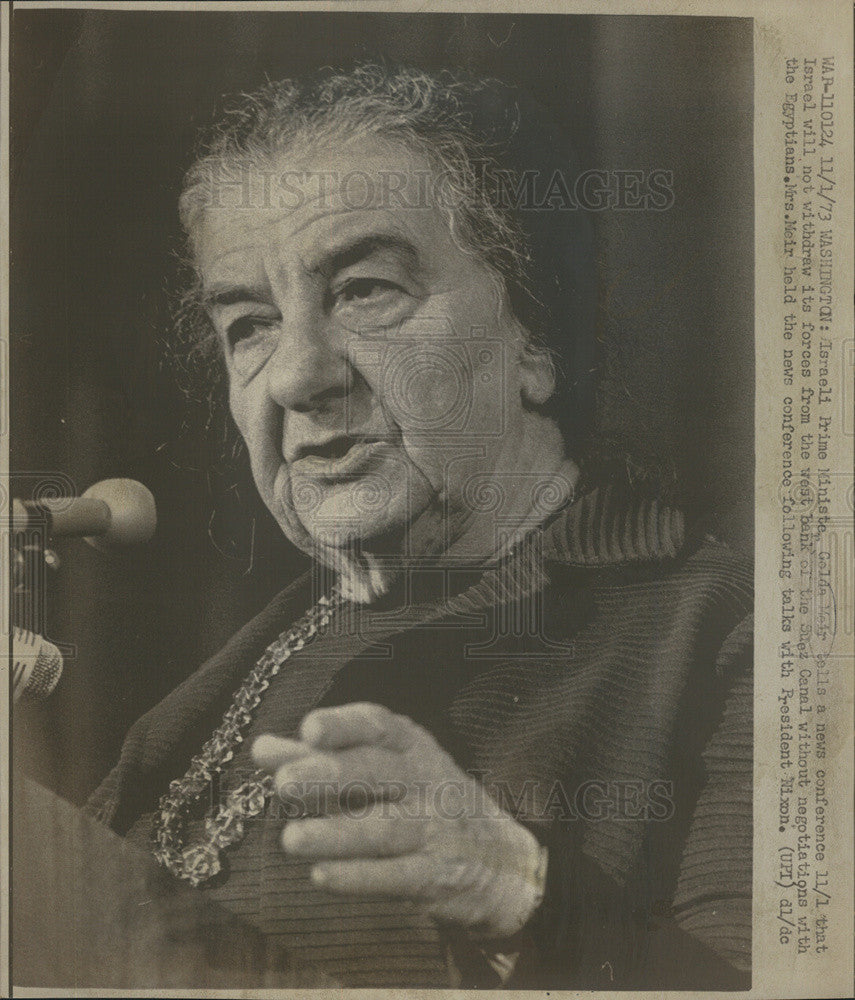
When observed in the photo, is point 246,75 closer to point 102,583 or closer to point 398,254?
point 398,254

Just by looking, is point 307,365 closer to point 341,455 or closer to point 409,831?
point 341,455

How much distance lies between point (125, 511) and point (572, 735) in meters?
0.87

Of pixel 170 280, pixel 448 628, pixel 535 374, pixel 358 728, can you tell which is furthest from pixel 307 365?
pixel 358 728

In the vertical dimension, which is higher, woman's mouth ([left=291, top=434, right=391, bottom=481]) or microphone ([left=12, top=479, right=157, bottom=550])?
woman's mouth ([left=291, top=434, right=391, bottom=481])

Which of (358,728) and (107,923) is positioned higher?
(358,728)

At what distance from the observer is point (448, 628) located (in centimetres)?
135

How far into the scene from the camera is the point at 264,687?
1.36 metres

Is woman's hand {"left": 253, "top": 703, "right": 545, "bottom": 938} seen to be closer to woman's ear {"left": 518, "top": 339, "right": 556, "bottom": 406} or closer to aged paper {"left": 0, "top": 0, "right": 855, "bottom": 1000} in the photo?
aged paper {"left": 0, "top": 0, "right": 855, "bottom": 1000}

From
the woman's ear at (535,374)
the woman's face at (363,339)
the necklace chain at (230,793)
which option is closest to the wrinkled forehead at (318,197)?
the woman's face at (363,339)

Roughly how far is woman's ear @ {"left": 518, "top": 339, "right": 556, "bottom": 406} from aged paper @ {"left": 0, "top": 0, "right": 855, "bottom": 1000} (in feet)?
0.41

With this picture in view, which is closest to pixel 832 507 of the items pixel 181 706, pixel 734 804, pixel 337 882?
pixel 734 804

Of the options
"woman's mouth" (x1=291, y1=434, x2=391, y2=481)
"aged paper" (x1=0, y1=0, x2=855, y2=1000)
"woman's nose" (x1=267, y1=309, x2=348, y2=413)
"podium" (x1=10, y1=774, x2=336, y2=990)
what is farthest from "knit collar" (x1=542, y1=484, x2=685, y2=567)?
"podium" (x1=10, y1=774, x2=336, y2=990)

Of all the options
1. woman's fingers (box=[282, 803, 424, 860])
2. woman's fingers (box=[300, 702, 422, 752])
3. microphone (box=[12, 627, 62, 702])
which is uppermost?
microphone (box=[12, 627, 62, 702])

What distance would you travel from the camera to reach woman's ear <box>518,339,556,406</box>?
52.9 inches
